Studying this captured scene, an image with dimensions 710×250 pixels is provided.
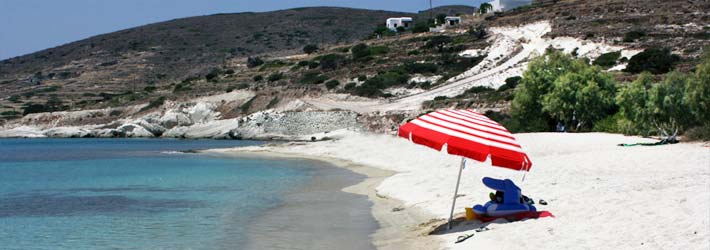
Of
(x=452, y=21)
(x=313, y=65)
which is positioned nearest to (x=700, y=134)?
(x=313, y=65)

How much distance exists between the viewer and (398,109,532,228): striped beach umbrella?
1287 centimetres

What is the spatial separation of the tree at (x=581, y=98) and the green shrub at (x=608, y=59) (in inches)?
1088

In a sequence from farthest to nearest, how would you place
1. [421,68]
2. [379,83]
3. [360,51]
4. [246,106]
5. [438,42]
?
[360,51]
[438,42]
[421,68]
[379,83]
[246,106]

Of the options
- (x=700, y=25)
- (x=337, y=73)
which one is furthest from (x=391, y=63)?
(x=700, y=25)

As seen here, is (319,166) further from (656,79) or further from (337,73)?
(337,73)

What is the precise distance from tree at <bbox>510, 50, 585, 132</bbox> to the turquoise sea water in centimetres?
1156

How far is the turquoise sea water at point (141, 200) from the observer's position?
637 inches

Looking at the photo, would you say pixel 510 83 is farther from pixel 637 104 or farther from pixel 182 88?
pixel 182 88

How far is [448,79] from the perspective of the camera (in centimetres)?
7669

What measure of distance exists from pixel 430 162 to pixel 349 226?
1348 cm

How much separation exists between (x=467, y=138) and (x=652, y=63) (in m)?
49.4

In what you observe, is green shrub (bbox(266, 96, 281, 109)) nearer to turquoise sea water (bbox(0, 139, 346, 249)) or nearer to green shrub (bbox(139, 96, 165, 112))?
green shrub (bbox(139, 96, 165, 112))

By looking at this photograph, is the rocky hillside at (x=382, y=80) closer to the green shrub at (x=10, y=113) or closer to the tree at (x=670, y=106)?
the green shrub at (x=10, y=113)

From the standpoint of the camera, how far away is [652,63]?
58500mm
